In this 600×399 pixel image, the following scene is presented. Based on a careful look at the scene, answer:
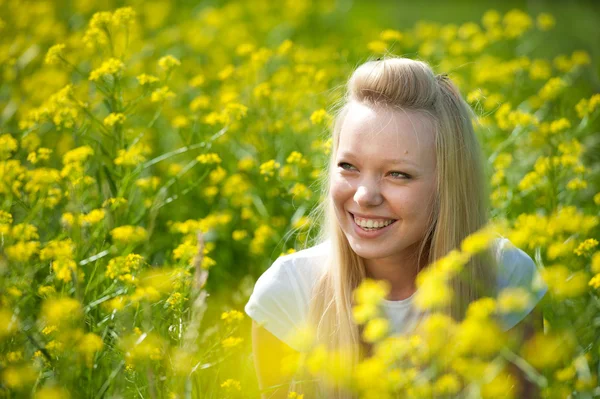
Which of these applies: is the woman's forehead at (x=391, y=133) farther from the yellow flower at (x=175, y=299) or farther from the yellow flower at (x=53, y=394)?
the yellow flower at (x=53, y=394)

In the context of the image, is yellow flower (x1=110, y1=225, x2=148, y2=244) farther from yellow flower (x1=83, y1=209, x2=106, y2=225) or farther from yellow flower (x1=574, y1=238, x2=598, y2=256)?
yellow flower (x1=574, y1=238, x2=598, y2=256)

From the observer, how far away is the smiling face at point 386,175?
85.4 inches

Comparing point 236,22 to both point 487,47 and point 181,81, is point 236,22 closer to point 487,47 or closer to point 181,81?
point 181,81

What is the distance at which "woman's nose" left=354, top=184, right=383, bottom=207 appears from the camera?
2.15 meters

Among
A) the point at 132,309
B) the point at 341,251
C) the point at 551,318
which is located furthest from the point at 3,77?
the point at 551,318

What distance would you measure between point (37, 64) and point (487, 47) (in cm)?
300

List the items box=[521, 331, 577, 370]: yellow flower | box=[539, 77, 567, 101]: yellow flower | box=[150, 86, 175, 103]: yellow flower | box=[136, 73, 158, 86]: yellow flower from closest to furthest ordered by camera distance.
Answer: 1. box=[521, 331, 577, 370]: yellow flower
2. box=[136, 73, 158, 86]: yellow flower
3. box=[150, 86, 175, 103]: yellow flower
4. box=[539, 77, 567, 101]: yellow flower

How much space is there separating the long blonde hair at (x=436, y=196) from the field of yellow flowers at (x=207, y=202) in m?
0.18

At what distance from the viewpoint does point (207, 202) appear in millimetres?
3787

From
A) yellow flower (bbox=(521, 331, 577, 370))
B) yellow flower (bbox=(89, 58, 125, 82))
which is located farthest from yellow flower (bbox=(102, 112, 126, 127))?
yellow flower (bbox=(521, 331, 577, 370))

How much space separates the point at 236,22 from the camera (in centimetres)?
609

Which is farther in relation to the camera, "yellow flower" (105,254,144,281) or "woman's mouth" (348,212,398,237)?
"yellow flower" (105,254,144,281)

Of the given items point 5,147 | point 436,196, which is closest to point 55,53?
point 5,147

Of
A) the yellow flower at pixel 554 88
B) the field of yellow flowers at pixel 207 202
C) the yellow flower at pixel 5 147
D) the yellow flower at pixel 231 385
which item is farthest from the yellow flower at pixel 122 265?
the yellow flower at pixel 554 88
